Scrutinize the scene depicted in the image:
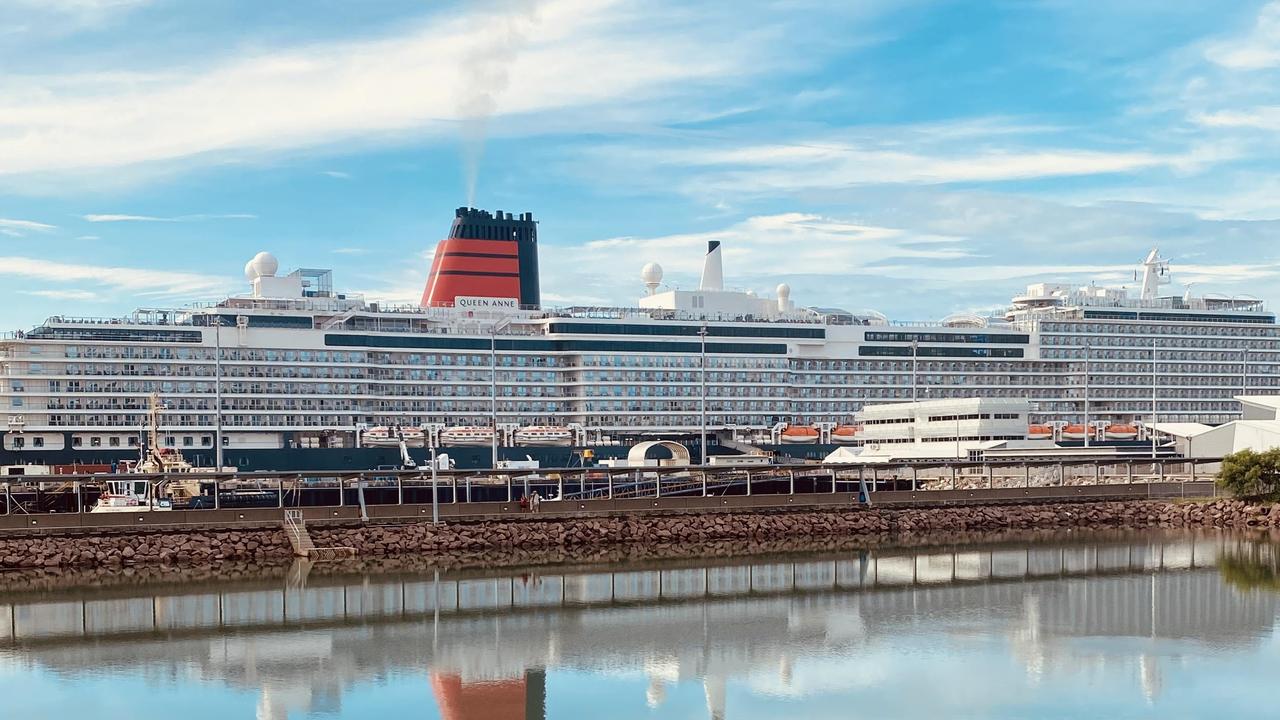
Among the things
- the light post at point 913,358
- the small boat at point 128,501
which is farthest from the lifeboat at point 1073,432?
the small boat at point 128,501

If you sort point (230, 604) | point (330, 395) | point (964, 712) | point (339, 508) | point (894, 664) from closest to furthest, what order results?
point (964, 712), point (894, 664), point (230, 604), point (339, 508), point (330, 395)

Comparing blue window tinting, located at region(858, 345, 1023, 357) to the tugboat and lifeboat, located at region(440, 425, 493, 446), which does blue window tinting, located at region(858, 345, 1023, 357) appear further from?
the tugboat

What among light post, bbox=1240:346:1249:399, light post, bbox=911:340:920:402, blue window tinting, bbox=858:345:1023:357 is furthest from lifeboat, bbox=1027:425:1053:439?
light post, bbox=1240:346:1249:399

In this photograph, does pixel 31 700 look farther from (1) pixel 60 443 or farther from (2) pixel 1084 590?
(1) pixel 60 443

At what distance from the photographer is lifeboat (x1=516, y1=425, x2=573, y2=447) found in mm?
88375

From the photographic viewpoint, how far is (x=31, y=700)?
25.4 m

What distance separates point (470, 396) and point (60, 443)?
75.2 feet

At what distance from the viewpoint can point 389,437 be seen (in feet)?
283

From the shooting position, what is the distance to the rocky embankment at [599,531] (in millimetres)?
42719

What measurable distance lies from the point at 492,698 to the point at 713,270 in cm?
7694

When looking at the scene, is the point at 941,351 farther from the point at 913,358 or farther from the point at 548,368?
the point at 548,368

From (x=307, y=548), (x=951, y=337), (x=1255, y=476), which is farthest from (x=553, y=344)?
(x=307, y=548)

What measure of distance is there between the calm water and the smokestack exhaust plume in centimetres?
5925

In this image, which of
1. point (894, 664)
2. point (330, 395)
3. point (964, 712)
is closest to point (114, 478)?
point (894, 664)
